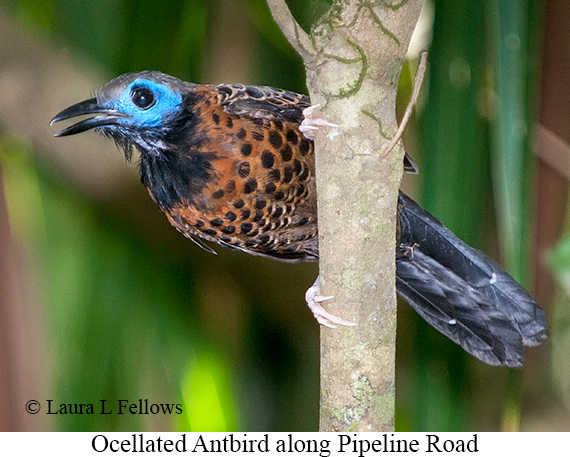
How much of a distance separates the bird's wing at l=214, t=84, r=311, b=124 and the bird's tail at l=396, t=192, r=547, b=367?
12.1 inches

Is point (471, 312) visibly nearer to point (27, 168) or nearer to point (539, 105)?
point (539, 105)

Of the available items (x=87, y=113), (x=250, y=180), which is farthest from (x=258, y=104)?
(x=87, y=113)

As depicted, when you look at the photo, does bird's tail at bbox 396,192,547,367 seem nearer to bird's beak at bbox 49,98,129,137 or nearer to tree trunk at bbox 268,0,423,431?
tree trunk at bbox 268,0,423,431

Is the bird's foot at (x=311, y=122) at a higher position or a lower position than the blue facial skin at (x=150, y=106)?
lower

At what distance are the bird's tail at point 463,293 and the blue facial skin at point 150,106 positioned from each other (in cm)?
50

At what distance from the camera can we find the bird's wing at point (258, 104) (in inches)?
42.5

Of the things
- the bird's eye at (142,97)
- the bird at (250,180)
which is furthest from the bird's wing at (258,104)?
the bird's eye at (142,97)

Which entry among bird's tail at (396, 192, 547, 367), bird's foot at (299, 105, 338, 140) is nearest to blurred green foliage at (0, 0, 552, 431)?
bird's tail at (396, 192, 547, 367)

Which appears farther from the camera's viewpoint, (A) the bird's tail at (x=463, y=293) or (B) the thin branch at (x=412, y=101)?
(A) the bird's tail at (x=463, y=293)

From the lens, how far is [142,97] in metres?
1.00

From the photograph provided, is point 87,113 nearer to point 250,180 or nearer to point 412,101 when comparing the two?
point 250,180

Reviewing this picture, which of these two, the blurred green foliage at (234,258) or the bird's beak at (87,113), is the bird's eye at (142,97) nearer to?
the bird's beak at (87,113)

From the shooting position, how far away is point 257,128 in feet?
3.49
